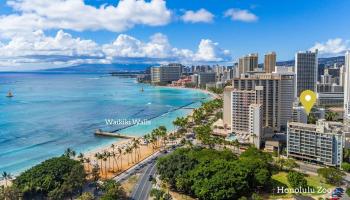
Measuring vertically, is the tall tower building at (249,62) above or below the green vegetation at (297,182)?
above

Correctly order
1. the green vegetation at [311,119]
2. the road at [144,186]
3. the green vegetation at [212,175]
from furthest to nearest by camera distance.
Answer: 1. the green vegetation at [311,119]
2. the road at [144,186]
3. the green vegetation at [212,175]

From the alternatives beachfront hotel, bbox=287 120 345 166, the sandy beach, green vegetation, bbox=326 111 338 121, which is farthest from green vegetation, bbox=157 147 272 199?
green vegetation, bbox=326 111 338 121

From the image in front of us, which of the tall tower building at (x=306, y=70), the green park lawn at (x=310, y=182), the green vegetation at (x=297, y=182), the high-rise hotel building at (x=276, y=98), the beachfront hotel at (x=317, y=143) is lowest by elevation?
the green park lawn at (x=310, y=182)

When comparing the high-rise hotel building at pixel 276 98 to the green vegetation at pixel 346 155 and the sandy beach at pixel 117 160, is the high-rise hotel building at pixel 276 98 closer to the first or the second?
the green vegetation at pixel 346 155

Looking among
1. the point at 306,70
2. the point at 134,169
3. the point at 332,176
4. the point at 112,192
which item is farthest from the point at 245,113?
the point at 306,70

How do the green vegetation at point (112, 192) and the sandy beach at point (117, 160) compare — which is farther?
the sandy beach at point (117, 160)

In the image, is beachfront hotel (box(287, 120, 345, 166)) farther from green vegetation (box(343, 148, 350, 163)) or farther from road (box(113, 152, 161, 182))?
road (box(113, 152, 161, 182))

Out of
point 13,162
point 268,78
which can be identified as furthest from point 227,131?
point 13,162


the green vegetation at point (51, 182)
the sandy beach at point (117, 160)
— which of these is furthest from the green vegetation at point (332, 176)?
the green vegetation at point (51, 182)
